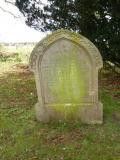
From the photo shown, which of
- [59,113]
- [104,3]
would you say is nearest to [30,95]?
[59,113]

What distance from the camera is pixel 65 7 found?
28.9 ft

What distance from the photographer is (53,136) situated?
6.20m

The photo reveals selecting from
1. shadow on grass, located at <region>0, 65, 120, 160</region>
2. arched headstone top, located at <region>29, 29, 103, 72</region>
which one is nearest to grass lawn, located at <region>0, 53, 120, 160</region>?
shadow on grass, located at <region>0, 65, 120, 160</region>

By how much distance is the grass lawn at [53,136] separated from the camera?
5.60 m

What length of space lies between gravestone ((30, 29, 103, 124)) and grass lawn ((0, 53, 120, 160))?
23 centimetres

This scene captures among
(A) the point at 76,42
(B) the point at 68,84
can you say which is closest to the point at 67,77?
(B) the point at 68,84

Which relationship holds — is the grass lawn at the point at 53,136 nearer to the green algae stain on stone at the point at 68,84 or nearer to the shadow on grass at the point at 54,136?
the shadow on grass at the point at 54,136

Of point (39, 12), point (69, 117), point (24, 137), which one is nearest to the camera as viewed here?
point (24, 137)

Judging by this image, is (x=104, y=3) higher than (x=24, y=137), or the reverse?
(x=104, y=3)

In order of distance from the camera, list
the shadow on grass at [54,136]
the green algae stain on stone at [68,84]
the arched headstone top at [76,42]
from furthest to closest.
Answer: the green algae stain on stone at [68,84] < the arched headstone top at [76,42] < the shadow on grass at [54,136]

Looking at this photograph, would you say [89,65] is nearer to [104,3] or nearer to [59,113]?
[59,113]

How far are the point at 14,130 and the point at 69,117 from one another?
1.00 meters

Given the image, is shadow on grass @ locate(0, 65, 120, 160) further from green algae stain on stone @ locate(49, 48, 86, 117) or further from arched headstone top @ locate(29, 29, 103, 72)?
arched headstone top @ locate(29, 29, 103, 72)

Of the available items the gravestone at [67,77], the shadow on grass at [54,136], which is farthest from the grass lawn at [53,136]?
the gravestone at [67,77]
